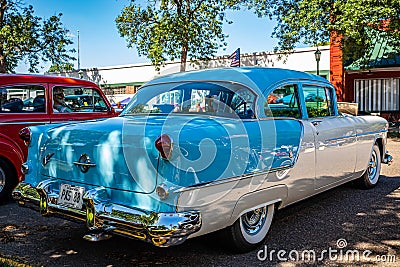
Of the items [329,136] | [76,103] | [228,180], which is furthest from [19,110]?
[329,136]

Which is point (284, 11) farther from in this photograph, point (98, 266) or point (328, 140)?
point (98, 266)

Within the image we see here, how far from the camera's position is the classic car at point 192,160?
2.87m

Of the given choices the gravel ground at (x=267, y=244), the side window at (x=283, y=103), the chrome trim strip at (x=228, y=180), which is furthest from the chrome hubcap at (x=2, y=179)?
the side window at (x=283, y=103)

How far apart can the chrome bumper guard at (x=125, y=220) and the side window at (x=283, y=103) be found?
1.48 meters

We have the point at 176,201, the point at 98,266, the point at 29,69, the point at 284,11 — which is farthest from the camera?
the point at 29,69

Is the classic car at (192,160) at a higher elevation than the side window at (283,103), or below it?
below

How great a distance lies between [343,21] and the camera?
1444cm

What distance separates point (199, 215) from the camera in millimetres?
2887

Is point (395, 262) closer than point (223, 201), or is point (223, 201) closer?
point (223, 201)

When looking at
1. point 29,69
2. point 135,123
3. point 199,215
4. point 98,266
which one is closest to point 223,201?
point 199,215

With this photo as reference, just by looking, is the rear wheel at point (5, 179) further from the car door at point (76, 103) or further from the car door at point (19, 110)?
the car door at point (76, 103)

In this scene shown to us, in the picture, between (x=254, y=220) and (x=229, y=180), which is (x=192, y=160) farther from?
(x=254, y=220)

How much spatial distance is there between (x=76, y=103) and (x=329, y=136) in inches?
162

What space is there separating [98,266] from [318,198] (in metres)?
3.40
